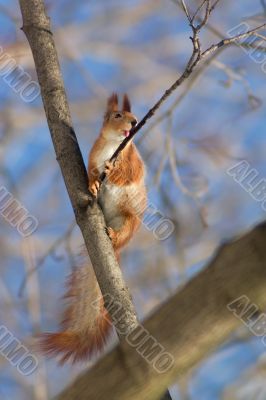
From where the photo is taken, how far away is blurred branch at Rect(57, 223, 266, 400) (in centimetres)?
89

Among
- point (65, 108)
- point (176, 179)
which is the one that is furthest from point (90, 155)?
point (176, 179)

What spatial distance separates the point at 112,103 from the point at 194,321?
2199 millimetres

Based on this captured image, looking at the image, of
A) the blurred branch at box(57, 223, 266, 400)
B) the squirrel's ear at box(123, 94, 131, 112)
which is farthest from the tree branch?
the blurred branch at box(57, 223, 266, 400)

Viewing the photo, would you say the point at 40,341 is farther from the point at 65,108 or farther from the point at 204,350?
the point at 204,350

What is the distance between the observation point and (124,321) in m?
2.07

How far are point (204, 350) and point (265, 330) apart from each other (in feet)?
4.16

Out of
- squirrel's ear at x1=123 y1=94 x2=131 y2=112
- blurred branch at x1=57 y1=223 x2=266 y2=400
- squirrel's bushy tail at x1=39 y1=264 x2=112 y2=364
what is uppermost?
squirrel's ear at x1=123 y1=94 x2=131 y2=112

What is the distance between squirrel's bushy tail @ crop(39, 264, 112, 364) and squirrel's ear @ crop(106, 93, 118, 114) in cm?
72

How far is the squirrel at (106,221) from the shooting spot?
246 cm

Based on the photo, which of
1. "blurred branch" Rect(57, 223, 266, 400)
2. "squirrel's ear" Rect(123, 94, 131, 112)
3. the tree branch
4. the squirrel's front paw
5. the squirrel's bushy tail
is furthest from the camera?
"squirrel's ear" Rect(123, 94, 131, 112)

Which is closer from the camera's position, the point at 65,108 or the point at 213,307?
the point at 213,307

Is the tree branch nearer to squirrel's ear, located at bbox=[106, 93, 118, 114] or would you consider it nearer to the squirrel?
the squirrel

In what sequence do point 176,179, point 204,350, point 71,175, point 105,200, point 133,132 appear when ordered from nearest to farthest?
point 204,350 < point 133,132 < point 71,175 < point 105,200 < point 176,179

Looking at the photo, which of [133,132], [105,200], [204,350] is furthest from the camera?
[105,200]
